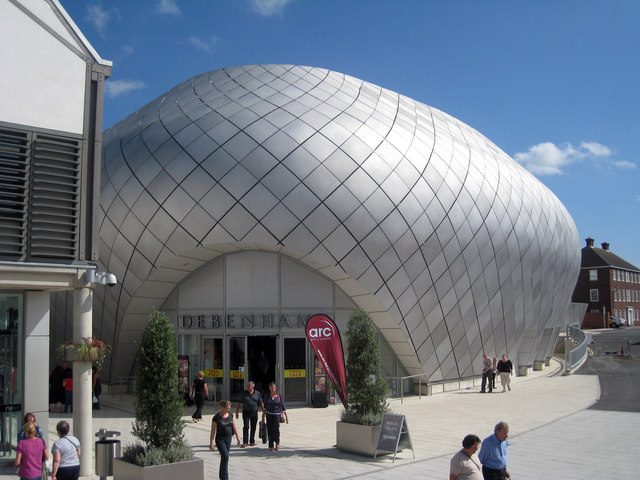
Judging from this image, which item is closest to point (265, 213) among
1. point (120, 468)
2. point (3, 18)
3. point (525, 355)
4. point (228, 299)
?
point (228, 299)

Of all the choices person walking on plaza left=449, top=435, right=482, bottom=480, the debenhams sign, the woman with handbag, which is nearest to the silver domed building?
the debenhams sign

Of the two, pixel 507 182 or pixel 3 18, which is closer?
pixel 3 18

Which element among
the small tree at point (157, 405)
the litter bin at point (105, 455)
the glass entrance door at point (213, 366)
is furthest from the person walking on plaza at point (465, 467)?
the glass entrance door at point (213, 366)

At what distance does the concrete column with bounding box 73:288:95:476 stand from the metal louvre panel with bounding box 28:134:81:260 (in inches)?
36.3

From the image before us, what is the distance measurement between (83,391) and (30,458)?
3.38 meters

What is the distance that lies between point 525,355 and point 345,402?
1846cm

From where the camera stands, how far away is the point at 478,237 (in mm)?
24078

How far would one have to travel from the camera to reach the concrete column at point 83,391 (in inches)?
451

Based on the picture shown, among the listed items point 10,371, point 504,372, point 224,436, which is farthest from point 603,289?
point 10,371

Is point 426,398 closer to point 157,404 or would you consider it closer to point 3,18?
point 157,404

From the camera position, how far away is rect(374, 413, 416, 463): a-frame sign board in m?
12.0

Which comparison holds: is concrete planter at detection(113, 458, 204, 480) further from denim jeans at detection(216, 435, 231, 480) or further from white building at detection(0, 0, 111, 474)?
white building at detection(0, 0, 111, 474)

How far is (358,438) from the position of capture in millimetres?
12867

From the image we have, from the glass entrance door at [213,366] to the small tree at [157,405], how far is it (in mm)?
11465
